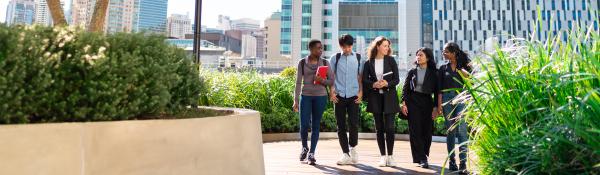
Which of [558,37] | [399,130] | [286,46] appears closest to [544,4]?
[286,46]

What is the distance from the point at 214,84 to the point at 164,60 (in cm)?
394

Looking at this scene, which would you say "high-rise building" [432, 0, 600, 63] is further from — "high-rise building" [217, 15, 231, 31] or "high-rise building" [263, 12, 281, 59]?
"high-rise building" [217, 15, 231, 31]

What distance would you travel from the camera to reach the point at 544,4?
56.7m

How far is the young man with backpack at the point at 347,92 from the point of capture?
3510 mm

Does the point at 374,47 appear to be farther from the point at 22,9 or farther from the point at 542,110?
the point at 22,9

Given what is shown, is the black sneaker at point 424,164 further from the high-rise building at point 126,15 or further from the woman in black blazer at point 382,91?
the high-rise building at point 126,15

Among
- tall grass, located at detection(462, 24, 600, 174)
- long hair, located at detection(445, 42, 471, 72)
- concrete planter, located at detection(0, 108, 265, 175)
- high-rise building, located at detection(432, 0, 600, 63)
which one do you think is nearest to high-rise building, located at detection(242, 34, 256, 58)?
high-rise building, located at detection(432, 0, 600, 63)

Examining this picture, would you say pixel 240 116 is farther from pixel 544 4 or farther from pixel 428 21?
pixel 544 4

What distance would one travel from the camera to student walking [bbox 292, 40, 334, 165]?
3531mm

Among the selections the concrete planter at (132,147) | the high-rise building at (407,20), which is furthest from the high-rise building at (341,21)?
the concrete planter at (132,147)

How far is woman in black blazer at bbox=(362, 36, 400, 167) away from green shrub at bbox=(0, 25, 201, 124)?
2.15m

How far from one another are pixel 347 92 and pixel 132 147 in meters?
2.35

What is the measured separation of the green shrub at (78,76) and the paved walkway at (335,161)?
1651 mm

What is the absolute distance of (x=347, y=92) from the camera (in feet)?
11.5
